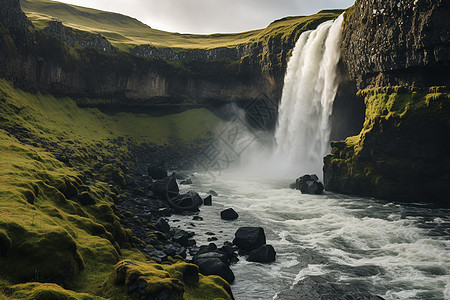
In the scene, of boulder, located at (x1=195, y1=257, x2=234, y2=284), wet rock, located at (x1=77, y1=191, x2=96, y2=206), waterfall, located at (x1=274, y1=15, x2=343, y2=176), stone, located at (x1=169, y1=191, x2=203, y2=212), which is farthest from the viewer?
waterfall, located at (x1=274, y1=15, x2=343, y2=176)

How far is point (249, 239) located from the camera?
23.3m

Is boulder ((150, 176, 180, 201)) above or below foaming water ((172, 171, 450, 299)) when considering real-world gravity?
below

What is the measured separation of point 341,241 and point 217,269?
11.7 m

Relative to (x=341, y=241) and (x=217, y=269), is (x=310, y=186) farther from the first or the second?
(x=217, y=269)

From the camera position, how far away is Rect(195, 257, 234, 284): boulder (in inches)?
726

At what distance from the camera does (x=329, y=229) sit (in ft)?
91.7

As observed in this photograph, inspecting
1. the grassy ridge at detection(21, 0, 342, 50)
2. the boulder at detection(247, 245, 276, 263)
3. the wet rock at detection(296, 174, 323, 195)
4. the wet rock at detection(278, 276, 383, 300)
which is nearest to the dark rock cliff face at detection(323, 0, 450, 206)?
the wet rock at detection(296, 174, 323, 195)

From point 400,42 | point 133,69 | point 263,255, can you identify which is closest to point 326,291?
point 263,255

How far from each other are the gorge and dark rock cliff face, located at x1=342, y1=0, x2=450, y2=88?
→ 179 millimetres

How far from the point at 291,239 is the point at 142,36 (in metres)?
123

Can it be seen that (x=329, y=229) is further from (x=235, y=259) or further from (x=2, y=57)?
(x=2, y=57)

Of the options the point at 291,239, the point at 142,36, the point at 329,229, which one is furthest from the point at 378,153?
the point at 142,36

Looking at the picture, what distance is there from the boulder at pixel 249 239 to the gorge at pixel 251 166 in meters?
1.42

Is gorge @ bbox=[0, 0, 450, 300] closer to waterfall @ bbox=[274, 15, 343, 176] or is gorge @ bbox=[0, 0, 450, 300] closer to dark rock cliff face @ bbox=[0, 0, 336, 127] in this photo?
waterfall @ bbox=[274, 15, 343, 176]
